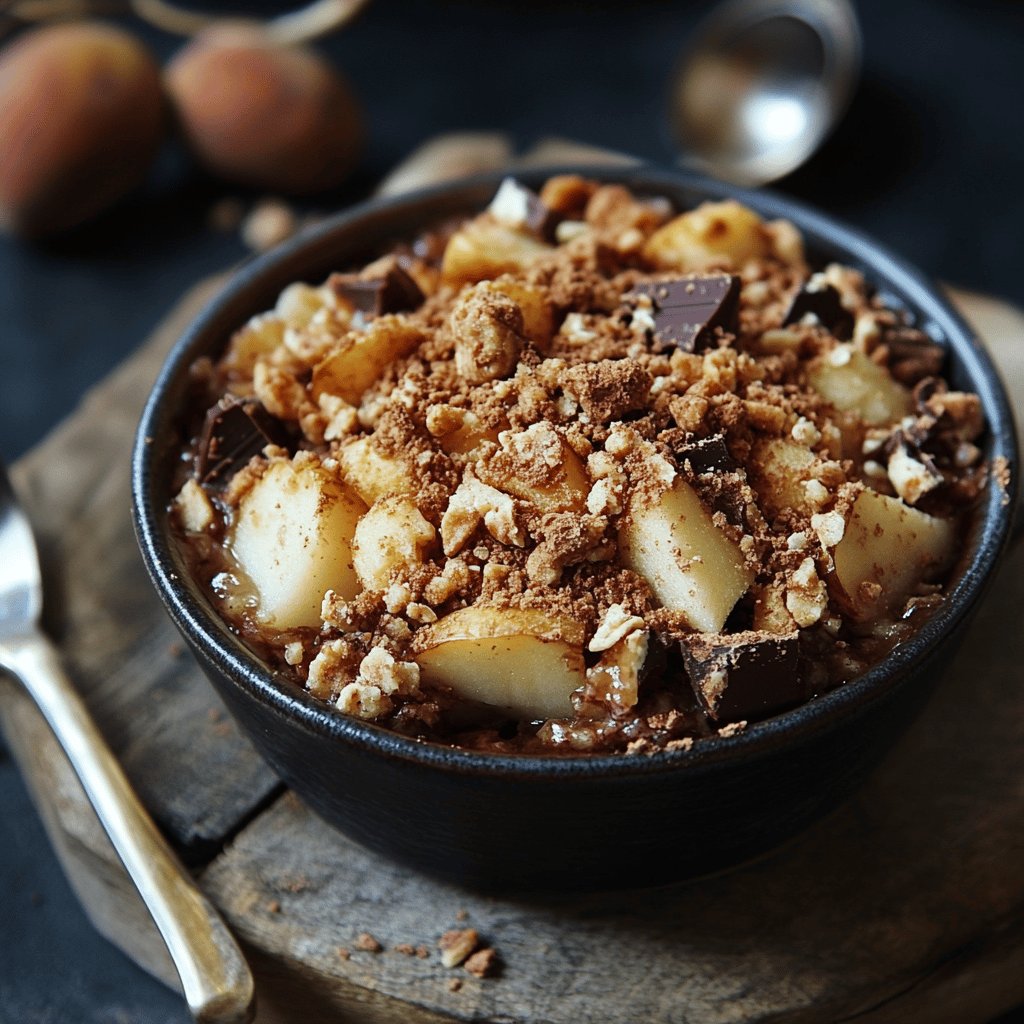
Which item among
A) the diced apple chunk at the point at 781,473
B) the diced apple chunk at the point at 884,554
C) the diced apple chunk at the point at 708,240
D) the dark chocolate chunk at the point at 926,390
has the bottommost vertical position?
the diced apple chunk at the point at 884,554

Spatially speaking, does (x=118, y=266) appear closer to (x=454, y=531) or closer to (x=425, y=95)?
(x=425, y=95)

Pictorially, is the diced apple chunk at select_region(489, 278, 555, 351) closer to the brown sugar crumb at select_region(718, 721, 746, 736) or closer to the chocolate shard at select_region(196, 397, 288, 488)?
the chocolate shard at select_region(196, 397, 288, 488)

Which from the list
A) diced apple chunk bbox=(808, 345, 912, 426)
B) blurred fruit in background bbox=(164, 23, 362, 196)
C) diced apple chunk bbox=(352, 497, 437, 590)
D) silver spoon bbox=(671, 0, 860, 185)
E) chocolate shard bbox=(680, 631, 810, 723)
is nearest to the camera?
chocolate shard bbox=(680, 631, 810, 723)

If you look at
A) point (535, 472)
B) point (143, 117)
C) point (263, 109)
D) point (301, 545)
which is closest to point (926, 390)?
point (535, 472)

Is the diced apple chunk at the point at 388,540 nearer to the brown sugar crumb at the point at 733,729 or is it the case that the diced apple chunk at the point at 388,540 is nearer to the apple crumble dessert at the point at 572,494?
the apple crumble dessert at the point at 572,494

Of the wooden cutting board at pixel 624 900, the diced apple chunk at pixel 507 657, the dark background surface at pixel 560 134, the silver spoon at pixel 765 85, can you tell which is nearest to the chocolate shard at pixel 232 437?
the diced apple chunk at pixel 507 657

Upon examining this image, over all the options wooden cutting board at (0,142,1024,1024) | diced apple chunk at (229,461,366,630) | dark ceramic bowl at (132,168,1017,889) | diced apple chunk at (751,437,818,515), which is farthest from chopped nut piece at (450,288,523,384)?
wooden cutting board at (0,142,1024,1024)
